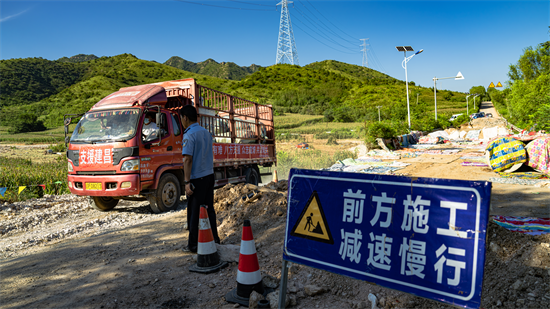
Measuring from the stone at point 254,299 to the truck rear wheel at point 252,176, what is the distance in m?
7.41

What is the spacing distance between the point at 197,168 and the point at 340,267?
2336mm

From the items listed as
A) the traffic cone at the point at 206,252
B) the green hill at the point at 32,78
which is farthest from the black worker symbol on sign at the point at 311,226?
the green hill at the point at 32,78

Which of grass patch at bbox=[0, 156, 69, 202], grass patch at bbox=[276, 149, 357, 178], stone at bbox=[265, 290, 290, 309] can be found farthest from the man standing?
grass patch at bbox=[276, 149, 357, 178]

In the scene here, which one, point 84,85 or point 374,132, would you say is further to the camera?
point 84,85

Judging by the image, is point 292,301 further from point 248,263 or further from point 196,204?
point 196,204

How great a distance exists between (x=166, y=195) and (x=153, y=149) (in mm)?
1114

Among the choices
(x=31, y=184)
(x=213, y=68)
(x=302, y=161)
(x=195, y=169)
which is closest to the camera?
(x=195, y=169)

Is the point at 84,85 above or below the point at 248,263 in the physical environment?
above

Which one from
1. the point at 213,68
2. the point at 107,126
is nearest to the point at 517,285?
the point at 107,126

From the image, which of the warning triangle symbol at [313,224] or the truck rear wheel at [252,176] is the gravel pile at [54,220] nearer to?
the truck rear wheel at [252,176]

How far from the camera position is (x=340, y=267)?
2123mm

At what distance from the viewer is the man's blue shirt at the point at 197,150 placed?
12.6 feet

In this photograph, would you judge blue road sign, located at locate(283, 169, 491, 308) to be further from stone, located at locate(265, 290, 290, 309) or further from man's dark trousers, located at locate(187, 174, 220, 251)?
man's dark trousers, located at locate(187, 174, 220, 251)

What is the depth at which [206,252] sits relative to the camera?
3.38 metres
